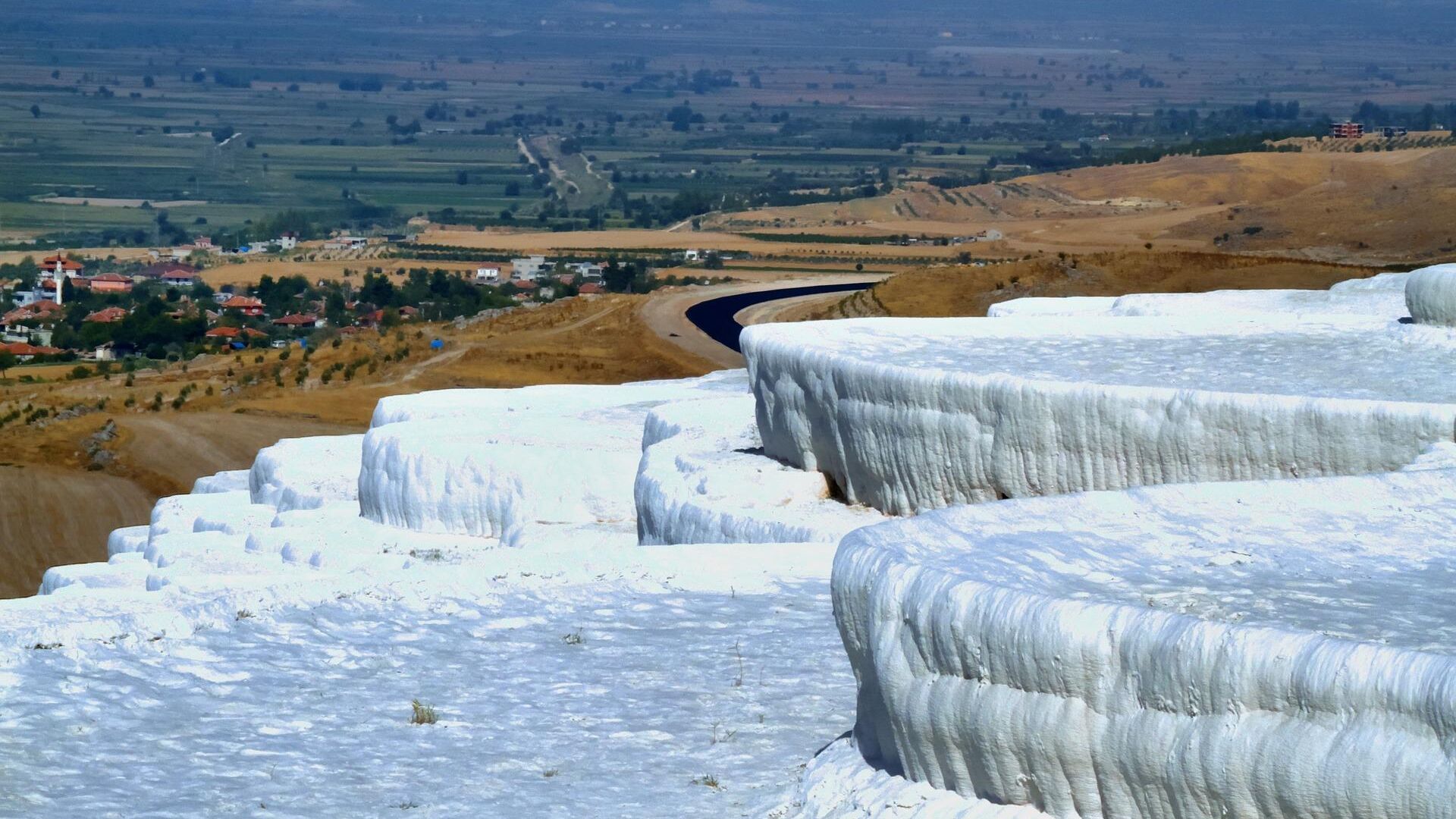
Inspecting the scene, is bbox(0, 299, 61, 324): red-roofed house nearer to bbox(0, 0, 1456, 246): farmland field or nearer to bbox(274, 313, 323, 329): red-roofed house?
bbox(274, 313, 323, 329): red-roofed house

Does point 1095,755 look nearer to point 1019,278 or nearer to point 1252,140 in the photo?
point 1019,278

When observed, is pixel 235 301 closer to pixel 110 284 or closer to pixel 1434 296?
pixel 110 284

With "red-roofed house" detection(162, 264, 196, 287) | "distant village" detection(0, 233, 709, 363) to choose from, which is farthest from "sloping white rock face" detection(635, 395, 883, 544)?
"red-roofed house" detection(162, 264, 196, 287)

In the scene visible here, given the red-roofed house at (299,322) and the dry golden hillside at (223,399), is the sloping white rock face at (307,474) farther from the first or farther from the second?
the red-roofed house at (299,322)

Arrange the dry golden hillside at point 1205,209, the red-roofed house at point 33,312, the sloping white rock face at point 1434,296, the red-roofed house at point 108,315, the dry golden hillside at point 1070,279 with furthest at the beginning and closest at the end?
the red-roofed house at point 33,312, the red-roofed house at point 108,315, the dry golden hillside at point 1205,209, the dry golden hillside at point 1070,279, the sloping white rock face at point 1434,296

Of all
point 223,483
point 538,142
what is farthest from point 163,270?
point 538,142

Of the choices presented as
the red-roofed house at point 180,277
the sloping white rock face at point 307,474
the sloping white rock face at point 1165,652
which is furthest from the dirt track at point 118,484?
the red-roofed house at point 180,277

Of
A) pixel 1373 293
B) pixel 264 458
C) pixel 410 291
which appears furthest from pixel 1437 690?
pixel 410 291
